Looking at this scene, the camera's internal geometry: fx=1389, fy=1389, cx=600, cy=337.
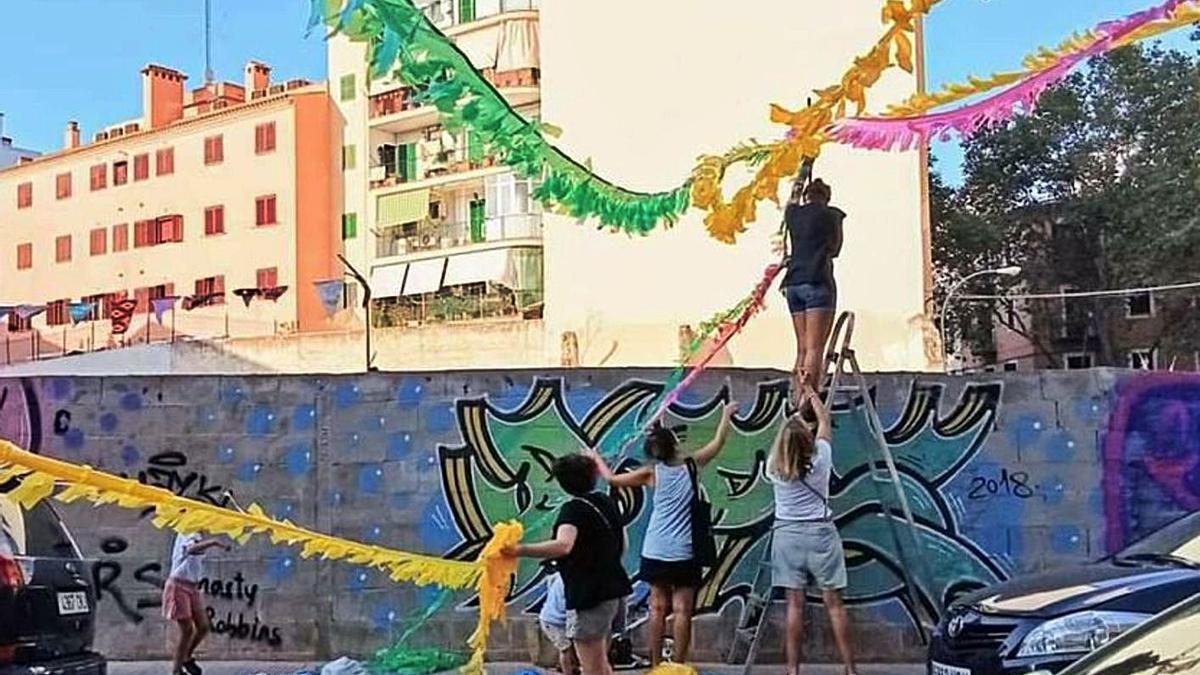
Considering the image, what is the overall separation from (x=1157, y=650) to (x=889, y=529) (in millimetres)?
6709

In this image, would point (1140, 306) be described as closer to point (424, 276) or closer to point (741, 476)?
point (424, 276)

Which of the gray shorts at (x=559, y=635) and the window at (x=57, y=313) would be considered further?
the window at (x=57, y=313)

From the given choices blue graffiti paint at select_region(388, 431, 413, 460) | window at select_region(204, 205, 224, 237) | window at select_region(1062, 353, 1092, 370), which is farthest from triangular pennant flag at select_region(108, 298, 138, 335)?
blue graffiti paint at select_region(388, 431, 413, 460)

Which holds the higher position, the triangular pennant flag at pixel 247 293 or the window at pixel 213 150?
the window at pixel 213 150

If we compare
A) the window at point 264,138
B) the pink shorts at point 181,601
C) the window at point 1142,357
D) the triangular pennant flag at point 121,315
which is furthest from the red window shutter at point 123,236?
the pink shorts at point 181,601

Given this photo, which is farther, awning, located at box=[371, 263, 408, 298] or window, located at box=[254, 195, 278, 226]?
window, located at box=[254, 195, 278, 226]

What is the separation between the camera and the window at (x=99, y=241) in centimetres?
5500

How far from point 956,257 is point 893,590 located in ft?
112

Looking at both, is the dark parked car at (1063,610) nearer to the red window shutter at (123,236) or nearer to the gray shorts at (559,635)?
the gray shorts at (559,635)

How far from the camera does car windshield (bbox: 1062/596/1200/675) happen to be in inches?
130

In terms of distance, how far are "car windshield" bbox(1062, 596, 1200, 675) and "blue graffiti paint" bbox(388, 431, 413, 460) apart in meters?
7.25

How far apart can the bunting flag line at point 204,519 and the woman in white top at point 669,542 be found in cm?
134

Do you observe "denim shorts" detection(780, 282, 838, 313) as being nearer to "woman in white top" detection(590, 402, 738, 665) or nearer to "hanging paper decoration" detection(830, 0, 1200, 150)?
"woman in white top" detection(590, 402, 738, 665)

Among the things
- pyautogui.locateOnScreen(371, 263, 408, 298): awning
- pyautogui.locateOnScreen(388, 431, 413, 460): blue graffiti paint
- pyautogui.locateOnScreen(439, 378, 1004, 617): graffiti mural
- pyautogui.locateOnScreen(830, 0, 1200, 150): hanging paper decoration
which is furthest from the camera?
pyautogui.locateOnScreen(371, 263, 408, 298): awning
